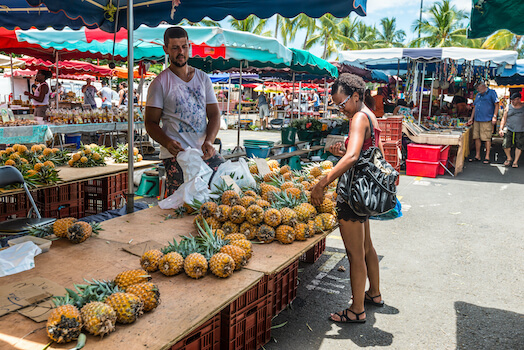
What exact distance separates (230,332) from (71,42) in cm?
725

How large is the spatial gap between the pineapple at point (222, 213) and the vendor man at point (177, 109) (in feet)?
2.85

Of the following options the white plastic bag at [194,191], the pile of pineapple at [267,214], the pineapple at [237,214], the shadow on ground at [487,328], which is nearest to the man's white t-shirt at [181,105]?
the white plastic bag at [194,191]

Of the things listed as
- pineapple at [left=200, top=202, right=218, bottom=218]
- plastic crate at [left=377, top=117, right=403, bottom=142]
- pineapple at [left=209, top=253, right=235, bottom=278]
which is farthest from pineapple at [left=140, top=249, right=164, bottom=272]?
plastic crate at [left=377, top=117, right=403, bottom=142]

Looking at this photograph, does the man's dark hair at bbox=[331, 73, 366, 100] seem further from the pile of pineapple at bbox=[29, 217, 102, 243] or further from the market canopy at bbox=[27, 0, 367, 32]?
the pile of pineapple at bbox=[29, 217, 102, 243]

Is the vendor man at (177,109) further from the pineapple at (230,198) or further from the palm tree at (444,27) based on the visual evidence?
the palm tree at (444,27)

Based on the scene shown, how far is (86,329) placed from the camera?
1.72 metres

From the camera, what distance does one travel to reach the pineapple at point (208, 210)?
307 cm

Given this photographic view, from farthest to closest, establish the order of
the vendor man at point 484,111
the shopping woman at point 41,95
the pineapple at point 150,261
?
the vendor man at point 484,111, the shopping woman at point 41,95, the pineapple at point 150,261

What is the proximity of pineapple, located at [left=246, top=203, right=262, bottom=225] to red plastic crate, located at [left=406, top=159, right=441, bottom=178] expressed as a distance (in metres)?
8.77

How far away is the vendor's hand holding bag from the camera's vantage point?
325 centimetres

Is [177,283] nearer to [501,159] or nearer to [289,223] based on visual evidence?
[289,223]

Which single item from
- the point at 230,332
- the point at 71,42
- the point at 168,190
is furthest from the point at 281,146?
the point at 230,332

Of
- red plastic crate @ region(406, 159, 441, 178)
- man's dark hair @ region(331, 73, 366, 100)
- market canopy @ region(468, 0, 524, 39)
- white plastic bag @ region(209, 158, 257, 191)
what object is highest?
market canopy @ region(468, 0, 524, 39)

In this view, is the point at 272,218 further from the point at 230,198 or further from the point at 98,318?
the point at 98,318
